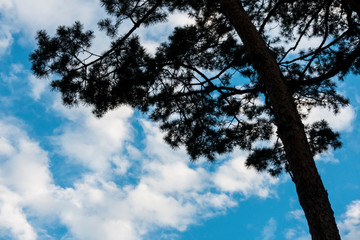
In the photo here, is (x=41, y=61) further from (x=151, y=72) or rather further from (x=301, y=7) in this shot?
(x=301, y=7)

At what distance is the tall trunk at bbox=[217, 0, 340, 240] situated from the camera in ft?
5.77

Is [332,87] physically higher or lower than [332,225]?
higher

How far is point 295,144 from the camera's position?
204 cm

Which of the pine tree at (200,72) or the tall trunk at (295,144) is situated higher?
the pine tree at (200,72)

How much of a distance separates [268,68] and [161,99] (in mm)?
1954

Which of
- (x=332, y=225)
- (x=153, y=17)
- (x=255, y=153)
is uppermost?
(x=153, y=17)

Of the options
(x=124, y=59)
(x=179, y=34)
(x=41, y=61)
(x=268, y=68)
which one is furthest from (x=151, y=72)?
(x=268, y=68)

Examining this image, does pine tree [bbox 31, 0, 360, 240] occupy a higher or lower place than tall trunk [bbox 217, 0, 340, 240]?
higher

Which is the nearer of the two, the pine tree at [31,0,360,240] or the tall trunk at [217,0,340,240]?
the tall trunk at [217,0,340,240]

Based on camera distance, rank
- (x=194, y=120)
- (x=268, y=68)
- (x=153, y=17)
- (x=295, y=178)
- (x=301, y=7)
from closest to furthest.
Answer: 1. (x=295, y=178)
2. (x=268, y=68)
3. (x=153, y=17)
4. (x=194, y=120)
5. (x=301, y=7)

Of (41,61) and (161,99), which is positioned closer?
(41,61)

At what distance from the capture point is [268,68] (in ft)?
7.80

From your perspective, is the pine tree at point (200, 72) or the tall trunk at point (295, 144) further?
the pine tree at point (200, 72)

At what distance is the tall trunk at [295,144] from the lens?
1760mm
